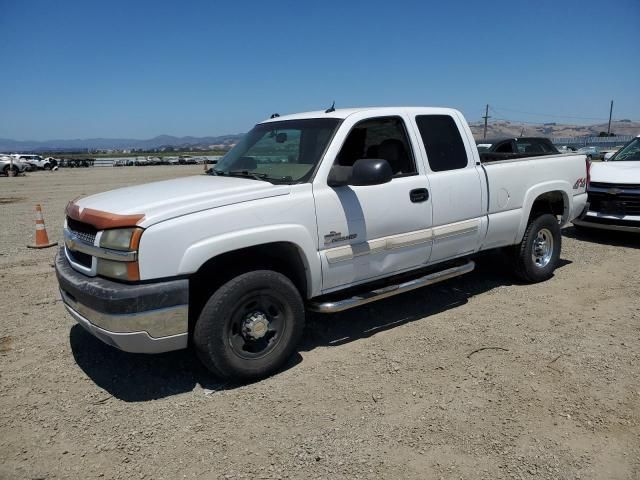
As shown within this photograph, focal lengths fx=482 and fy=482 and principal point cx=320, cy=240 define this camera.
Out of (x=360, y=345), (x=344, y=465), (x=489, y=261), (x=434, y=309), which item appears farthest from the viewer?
(x=489, y=261)

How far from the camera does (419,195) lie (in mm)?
4363

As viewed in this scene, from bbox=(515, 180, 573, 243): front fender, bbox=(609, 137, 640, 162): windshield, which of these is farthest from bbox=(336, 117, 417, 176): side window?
bbox=(609, 137, 640, 162): windshield

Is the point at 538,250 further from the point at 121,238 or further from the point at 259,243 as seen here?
the point at 121,238

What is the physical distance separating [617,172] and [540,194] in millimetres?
3429

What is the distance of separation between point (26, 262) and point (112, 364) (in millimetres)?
4346

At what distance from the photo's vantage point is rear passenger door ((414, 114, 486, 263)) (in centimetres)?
455

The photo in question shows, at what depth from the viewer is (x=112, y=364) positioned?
3977 millimetres

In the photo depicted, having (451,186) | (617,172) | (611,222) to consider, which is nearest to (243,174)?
(451,186)

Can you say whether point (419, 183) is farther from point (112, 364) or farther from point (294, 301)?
point (112, 364)

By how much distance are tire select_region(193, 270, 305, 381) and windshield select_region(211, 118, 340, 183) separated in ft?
3.03

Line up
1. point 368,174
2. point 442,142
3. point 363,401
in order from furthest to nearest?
point 442,142 → point 368,174 → point 363,401

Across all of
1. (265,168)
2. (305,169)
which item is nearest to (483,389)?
(305,169)

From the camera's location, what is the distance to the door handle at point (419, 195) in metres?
4.31

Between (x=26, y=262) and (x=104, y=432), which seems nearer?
(x=104, y=432)
